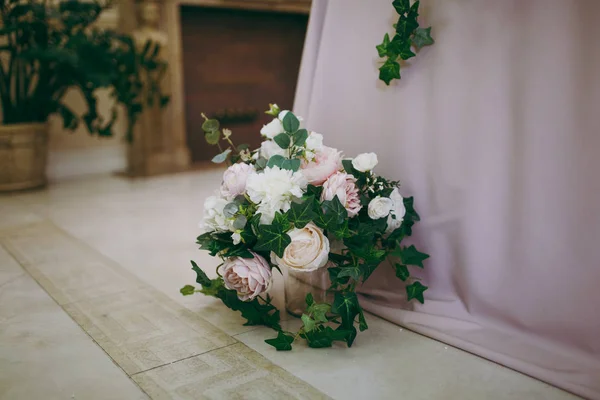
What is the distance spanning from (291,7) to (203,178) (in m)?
1.54

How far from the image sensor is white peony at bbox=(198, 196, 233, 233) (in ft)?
3.83

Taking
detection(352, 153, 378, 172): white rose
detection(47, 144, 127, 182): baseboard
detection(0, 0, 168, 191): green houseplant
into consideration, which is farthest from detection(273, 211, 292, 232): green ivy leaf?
detection(47, 144, 127, 182): baseboard

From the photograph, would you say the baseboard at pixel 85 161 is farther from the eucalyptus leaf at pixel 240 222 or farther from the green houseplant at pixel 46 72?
the eucalyptus leaf at pixel 240 222

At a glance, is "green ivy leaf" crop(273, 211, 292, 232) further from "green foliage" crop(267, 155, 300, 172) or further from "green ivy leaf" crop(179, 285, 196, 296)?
"green ivy leaf" crop(179, 285, 196, 296)

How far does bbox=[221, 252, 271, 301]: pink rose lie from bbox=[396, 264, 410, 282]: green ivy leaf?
11.0 inches

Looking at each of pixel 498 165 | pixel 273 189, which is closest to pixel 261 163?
pixel 273 189

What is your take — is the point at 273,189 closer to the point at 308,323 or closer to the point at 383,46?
the point at 308,323

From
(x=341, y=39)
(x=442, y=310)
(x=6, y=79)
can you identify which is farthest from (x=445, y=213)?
(x=6, y=79)

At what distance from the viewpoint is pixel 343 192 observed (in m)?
1.13

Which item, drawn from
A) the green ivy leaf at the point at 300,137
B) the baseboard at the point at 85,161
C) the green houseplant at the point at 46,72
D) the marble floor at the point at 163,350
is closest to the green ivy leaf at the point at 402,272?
the marble floor at the point at 163,350

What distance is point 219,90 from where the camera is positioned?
386cm

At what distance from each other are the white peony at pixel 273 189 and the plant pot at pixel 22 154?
91.0 inches

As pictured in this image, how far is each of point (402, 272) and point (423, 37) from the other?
19.7 inches

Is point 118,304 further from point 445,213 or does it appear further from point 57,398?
point 445,213
